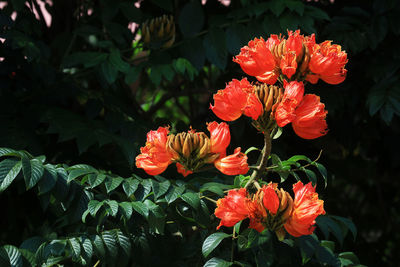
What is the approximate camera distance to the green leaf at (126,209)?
62.3 inches

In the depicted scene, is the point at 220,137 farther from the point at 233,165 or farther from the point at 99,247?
the point at 99,247

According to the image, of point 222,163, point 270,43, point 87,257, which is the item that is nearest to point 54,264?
point 87,257

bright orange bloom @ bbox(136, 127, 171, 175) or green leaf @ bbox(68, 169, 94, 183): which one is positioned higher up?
bright orange bloom @ bbox(136, 127, 171, 175)

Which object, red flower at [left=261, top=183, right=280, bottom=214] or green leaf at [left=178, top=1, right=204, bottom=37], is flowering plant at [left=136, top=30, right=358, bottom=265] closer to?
red flower at [left=261, top=183, right=280, bottom=214]

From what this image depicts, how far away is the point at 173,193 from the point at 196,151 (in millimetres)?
219

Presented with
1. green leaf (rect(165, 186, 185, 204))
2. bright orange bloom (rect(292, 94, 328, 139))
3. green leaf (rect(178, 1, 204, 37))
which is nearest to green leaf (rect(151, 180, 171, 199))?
green leaf (rect(165, 186, 185, 204))

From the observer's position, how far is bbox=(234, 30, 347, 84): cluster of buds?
1.40 meters

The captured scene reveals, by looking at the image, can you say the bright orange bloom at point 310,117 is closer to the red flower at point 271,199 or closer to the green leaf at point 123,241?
the red flower at point 271,199

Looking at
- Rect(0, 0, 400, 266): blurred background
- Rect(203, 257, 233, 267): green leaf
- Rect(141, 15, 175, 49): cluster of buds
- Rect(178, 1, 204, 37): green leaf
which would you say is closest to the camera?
Rect(203, 257, 233, 267): green leaf

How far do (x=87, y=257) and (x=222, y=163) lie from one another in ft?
1.69

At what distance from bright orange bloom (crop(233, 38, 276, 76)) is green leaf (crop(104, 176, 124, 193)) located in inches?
20.9

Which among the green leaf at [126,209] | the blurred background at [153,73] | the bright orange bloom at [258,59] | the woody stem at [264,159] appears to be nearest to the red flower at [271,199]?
the woody stem at [264,159]

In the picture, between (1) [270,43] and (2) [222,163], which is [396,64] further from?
(2) [222,163]

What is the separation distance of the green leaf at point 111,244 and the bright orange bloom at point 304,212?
0.54m
